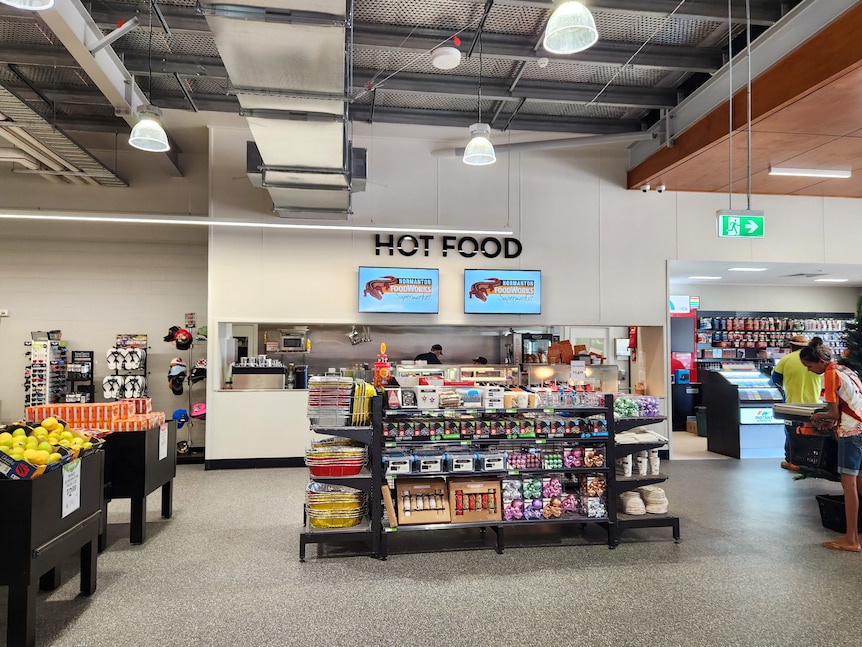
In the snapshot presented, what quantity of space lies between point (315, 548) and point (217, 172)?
5.37m

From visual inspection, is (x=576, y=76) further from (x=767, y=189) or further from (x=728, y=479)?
(x=728, y=479)

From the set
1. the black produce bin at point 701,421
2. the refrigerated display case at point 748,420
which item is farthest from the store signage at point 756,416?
the black produce bin at point 701,421

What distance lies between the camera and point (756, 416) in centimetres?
830

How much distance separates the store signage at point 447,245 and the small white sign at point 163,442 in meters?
3.82

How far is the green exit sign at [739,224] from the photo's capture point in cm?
457

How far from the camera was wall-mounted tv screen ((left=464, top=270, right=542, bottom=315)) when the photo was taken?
311 inches

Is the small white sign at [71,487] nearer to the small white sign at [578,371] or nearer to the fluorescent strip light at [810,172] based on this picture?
the small white sign at [578,371]

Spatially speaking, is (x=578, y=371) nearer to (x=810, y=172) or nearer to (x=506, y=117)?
(x=506, y=117)

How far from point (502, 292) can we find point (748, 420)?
4170 mm

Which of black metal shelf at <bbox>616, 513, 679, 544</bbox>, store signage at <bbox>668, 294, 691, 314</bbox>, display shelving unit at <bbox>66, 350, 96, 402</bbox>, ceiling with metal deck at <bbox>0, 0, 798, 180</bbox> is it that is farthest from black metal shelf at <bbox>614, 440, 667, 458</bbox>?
display shelving unit at <bbox>66, 350, 96, 402</bbox>

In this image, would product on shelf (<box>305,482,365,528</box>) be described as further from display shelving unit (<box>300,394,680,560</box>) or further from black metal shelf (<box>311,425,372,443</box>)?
black metal shelf (<box>311,425,372,443</box>)

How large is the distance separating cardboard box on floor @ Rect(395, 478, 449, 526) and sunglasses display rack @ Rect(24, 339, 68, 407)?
6.52 meters

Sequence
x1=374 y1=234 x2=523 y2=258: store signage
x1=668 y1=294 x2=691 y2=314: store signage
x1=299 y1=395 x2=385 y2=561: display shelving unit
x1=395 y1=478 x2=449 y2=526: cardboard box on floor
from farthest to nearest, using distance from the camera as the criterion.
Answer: x1=668 y1=294 x2=691 y2=314: store signage, x1=374 y1=234 x2=523 y2=258: store signage, x1=395 y1=478 x2=449 y2=526: cardboard box on floor, x1=299 y1=395 x2=385 y2=561: display shelving unit

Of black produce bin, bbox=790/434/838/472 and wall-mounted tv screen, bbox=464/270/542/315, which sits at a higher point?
wall-mounted tv screen, bbox=464/270/542/315
